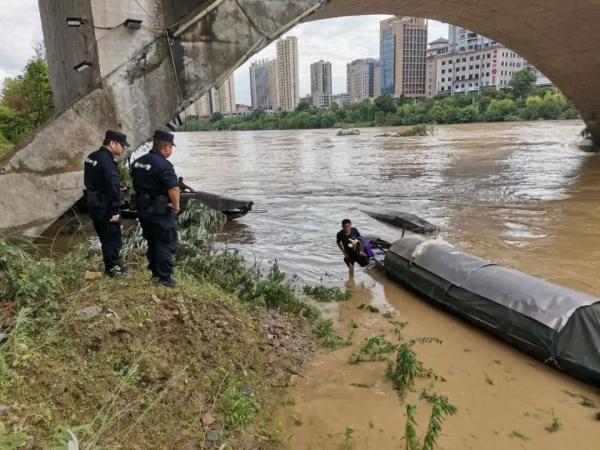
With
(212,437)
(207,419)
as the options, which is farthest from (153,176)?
(212,437)

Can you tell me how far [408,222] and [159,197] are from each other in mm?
7622

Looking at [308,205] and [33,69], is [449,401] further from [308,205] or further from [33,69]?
[33,69]

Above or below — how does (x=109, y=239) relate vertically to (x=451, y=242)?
above

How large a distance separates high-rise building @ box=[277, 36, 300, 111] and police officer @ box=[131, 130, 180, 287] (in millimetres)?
143131

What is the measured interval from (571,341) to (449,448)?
1.86 m

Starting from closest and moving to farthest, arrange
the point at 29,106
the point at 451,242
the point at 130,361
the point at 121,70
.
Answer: the point at 130,361, the point at 121,70, the point at 451,242, the point at 29,106

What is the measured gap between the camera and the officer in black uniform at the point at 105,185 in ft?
15.1

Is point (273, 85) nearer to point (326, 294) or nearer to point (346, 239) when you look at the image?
point (346, 239)

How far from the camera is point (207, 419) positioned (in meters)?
3.38

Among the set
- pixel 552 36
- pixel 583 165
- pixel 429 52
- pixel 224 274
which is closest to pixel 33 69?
pixel 224 274

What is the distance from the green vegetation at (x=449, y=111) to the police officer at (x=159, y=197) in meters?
41.6

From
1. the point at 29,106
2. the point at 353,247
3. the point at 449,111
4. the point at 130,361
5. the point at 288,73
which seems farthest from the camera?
the point at 288,73

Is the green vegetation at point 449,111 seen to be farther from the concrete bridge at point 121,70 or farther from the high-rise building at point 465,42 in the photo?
the high-rise building at point 465,42

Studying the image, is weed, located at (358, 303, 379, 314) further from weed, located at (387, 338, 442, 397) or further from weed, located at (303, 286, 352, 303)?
weed, located at (387, 338, 442, 397)
